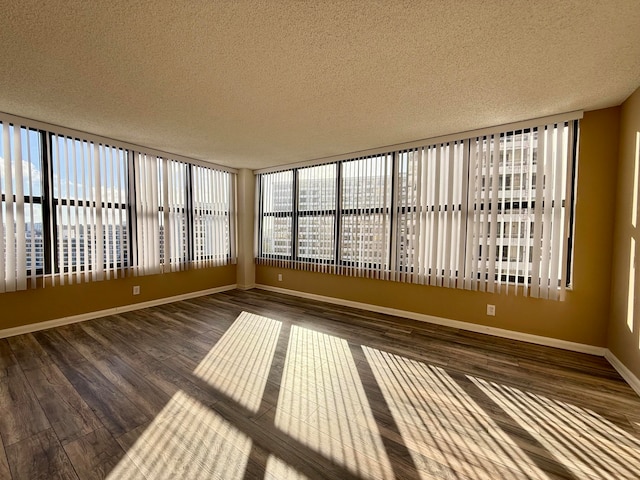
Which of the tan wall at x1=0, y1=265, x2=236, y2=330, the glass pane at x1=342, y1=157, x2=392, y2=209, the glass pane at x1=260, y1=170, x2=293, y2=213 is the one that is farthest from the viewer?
the glass pane at x1=260, y1=170, x2=293, y2=213

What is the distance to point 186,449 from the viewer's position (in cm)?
162

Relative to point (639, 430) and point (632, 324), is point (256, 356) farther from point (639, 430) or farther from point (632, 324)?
point (632, 324)

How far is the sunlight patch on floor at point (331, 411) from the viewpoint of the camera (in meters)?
1.59

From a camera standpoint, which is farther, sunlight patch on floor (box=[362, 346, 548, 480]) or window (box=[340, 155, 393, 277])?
window (box=[340, 155, 393, 277])

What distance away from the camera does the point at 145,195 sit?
432 cm

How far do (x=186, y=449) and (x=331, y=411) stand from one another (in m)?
0.95

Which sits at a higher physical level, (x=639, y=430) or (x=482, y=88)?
(x=482, y=88)

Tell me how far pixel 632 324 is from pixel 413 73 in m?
2.90

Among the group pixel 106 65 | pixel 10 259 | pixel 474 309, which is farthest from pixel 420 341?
pixel 10 259

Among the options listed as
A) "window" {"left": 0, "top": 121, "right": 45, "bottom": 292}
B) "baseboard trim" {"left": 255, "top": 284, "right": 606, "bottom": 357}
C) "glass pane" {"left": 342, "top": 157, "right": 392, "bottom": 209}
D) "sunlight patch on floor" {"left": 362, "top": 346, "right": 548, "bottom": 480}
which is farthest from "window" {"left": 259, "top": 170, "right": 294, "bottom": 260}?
"sunlight patch on floor" {"left": 362, "top": 346, "right": 548, "bottom": 480}

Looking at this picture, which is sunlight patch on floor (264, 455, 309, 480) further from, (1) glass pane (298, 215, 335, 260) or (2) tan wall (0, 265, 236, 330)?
(2) tan wall (0, 265, 236, 330)

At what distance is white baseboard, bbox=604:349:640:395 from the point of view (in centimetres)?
230

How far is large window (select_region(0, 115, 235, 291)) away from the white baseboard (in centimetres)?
572

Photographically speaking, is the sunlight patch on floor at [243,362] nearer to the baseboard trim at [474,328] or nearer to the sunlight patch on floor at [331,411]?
the sunlight patch on floor at [331,411]
